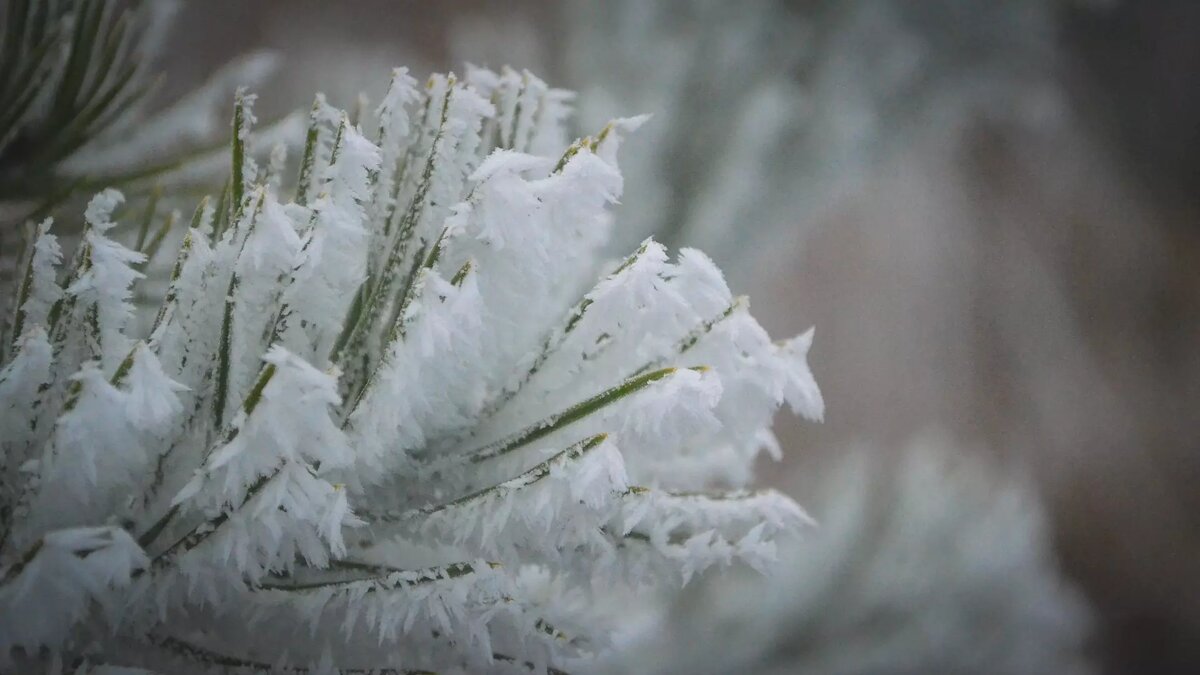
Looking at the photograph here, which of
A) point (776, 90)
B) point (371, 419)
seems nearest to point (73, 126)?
point (371, 419)

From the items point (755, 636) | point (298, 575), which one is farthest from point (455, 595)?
point (755, 636)

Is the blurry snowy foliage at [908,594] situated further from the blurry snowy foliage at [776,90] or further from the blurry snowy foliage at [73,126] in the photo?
the blurry snowy foliage at [73,126]

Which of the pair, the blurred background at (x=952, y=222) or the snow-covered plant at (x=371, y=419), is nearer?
the snow-covered plant at (x=371, y=419)

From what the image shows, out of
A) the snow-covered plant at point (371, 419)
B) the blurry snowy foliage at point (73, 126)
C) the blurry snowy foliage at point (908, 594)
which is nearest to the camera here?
the snow-covered plant at point (371, 419)

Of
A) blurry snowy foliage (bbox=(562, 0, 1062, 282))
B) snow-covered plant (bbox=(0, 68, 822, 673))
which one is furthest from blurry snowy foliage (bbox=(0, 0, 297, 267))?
blurry snowy foliage (bbox=(562, 0, 1062, 282))

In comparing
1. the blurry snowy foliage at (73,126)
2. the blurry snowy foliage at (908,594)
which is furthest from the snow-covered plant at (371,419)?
the blurry snowy foliage at (908,594)

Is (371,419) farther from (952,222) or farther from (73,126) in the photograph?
(952,222)

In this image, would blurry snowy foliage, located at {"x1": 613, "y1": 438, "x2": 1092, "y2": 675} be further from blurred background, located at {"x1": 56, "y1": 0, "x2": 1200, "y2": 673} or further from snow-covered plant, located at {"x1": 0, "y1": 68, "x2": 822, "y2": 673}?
snow-covered plant, located at {"x1": 0, "y1": 68, "x2": 822, "y2": 673}
